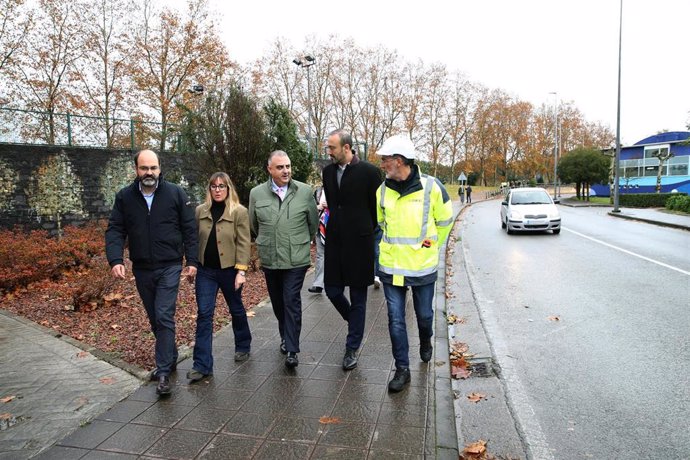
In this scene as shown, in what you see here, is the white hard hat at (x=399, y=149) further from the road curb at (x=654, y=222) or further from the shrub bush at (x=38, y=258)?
the road curb at (x=654, y=222)

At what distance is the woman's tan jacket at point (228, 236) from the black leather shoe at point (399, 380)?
1.60m

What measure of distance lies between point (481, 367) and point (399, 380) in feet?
3.87

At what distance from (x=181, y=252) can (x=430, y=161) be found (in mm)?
61619

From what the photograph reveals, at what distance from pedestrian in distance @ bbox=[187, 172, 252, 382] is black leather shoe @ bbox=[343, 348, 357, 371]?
1147mm

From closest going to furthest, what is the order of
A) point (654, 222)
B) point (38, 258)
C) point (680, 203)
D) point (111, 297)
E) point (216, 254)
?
point (216, 254), point (111, 297), point (38, 258), point (654, 222), point (680, 203)

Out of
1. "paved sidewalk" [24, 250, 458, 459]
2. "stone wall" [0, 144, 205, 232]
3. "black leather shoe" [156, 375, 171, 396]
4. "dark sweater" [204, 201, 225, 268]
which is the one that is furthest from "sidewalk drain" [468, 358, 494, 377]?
"stone wall" [0, 144, 205, 232]

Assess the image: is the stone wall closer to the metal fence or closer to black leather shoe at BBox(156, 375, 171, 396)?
the metal fence

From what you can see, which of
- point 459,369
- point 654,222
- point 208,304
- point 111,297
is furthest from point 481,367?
point 654,222

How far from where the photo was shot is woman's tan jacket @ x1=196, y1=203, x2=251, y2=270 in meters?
4.49

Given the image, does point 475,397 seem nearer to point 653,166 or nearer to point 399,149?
point 399,149

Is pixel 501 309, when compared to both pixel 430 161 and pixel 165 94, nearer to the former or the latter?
pixel 165 94

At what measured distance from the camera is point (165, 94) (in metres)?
31.9

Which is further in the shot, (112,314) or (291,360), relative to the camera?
(112,314)

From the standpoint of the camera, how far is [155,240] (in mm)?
4145
